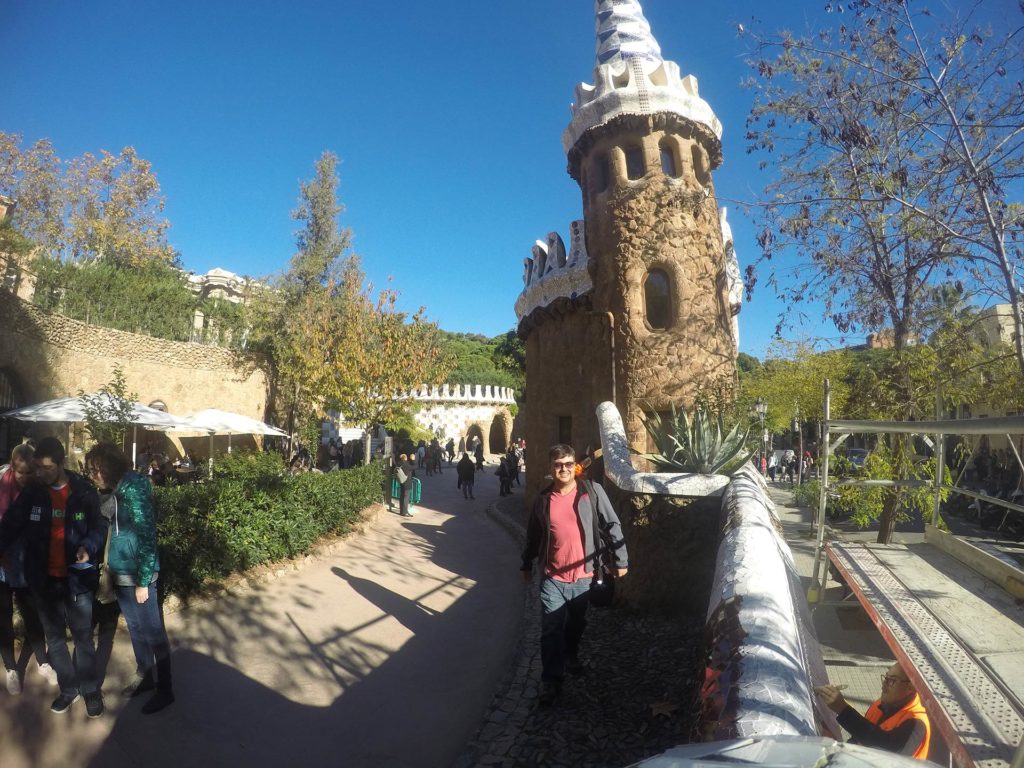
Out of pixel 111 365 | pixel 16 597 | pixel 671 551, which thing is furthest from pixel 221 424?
pixel 671 551

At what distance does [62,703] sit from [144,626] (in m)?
0.68

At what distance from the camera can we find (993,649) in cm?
243

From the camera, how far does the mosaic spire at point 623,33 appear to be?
392 inches

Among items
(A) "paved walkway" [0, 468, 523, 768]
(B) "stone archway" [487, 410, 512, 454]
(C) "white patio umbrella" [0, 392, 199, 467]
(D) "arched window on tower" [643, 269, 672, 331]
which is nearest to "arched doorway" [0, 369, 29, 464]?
(C) "white patio umbrella" [0, 392, 199, 467]

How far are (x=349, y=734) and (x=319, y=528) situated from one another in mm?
4770

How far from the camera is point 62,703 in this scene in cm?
367

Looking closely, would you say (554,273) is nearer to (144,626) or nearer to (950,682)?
(144,626)

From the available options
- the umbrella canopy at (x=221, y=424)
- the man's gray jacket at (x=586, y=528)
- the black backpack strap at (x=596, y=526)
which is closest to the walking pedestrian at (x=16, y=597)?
the man's gray jacket at (x=586, y=528)

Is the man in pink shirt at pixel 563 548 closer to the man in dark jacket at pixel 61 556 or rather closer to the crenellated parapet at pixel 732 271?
the man in dark jacket at pixel 61 556

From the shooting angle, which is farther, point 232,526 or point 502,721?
point 232,526

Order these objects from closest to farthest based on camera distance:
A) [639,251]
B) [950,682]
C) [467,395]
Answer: [950,682] → [639,251] → [467,395]

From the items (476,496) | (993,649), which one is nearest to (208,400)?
(476,496)

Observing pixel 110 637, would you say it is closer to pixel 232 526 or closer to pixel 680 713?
pixel 232 526

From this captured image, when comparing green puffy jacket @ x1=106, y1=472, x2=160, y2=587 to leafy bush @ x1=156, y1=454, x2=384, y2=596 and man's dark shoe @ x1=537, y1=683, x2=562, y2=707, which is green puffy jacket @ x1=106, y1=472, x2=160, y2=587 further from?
man's dark shoe @ x1=537, y1=683, x2=562, y2=707
